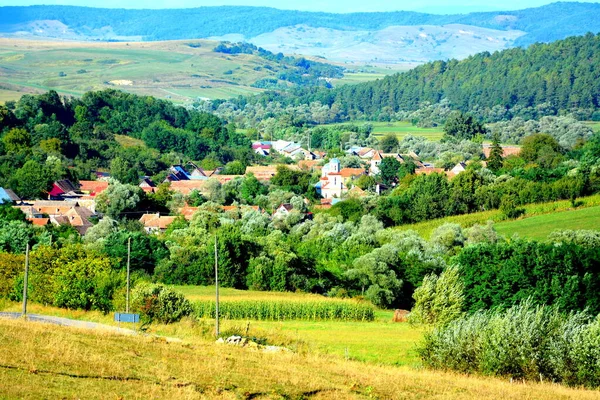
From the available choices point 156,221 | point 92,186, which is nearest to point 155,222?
point 156,221

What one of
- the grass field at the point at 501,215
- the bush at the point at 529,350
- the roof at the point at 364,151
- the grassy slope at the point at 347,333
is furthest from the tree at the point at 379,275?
the roof at the point at 364,151

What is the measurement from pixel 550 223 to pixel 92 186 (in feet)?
105

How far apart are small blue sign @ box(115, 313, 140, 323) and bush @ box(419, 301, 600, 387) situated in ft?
27.2

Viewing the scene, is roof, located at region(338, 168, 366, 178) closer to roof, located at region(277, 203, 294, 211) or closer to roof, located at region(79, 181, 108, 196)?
roof, located at region(277, 203, 294, 211)

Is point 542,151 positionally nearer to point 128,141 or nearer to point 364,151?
point 364,151

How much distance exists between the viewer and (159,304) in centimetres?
2927

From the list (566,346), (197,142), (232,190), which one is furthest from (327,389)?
(197,142)

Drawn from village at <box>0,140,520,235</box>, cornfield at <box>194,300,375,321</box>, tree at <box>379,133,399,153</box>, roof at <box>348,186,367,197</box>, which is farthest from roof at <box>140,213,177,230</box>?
tree at <box>379,133,399,153</box>

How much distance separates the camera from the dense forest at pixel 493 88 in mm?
153625

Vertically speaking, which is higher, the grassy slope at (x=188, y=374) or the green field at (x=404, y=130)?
the grassy slope at (x=188, y=374)

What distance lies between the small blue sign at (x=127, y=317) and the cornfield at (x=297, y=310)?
7.26 meters

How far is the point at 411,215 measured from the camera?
58.3 metres

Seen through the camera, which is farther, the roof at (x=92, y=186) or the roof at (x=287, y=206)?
the roof at (x=92, y=186)

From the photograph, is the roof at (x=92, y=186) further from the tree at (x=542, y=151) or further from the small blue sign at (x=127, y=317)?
the small blue sign at (x=127, y=317)
